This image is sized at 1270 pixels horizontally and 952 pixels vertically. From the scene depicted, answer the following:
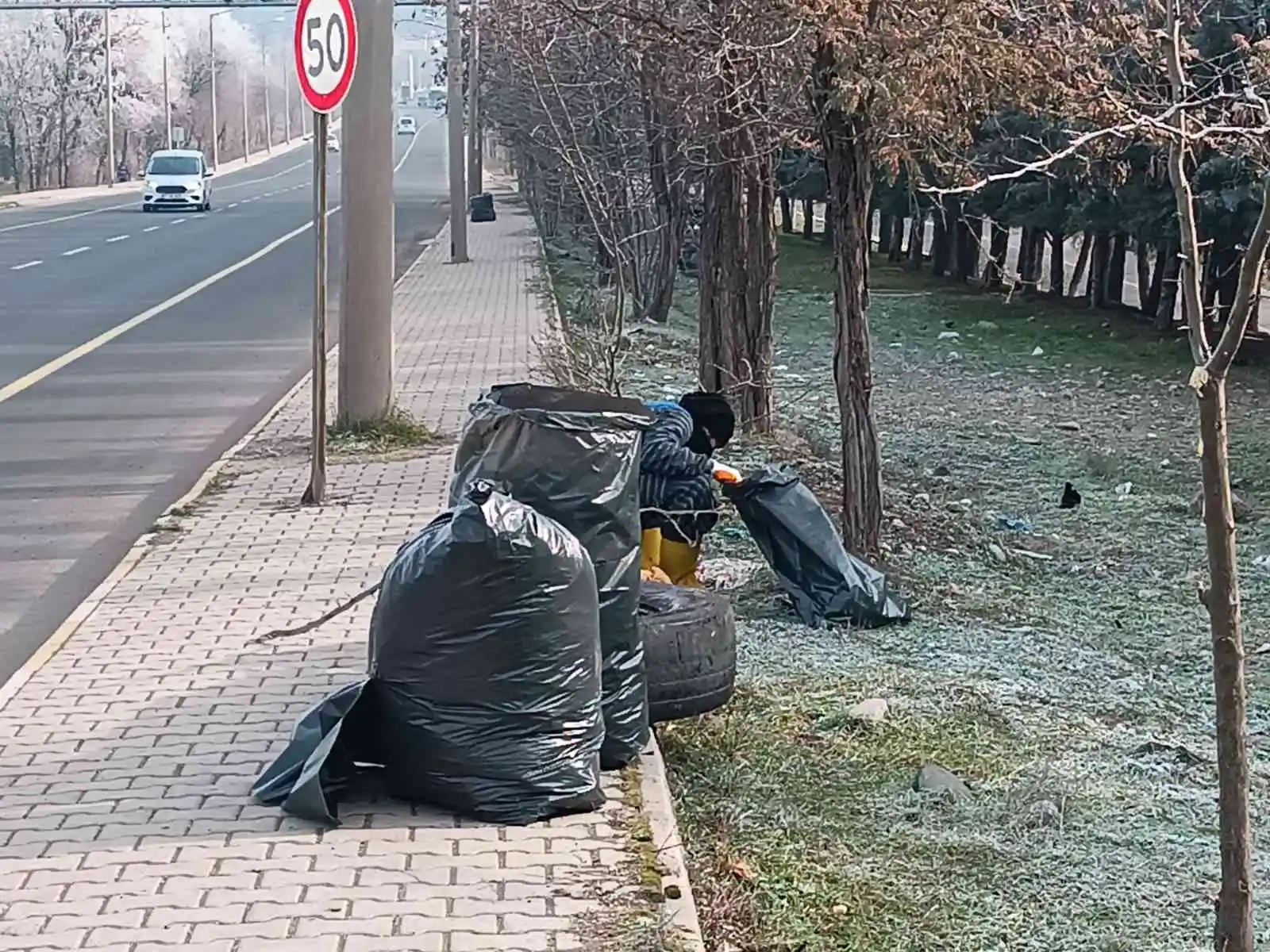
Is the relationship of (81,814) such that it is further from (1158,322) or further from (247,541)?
(1158,322)

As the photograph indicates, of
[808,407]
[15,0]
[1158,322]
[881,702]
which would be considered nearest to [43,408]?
[808,407]

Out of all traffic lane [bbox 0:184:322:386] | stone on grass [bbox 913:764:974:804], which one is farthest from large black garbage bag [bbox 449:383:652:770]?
traffic lane [bbox 0:184:322:386]

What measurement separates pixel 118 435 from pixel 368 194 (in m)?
2.67

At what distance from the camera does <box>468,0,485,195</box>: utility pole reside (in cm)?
2118

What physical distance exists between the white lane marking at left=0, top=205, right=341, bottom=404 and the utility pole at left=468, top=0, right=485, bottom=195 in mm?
2819

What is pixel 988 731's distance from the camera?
6.55 m

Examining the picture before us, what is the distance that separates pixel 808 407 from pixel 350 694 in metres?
10.9

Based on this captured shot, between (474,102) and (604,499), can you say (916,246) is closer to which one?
(474,102)

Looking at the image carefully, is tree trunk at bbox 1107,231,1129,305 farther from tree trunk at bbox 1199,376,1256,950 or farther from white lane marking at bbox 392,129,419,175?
white lane marking at bbox 392,129,419,175

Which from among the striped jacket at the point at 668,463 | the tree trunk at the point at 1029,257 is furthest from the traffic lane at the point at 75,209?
the striped jacket at the point at 668,463

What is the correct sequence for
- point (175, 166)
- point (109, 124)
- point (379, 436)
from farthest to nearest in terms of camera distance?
point (109, 124) < point (175, 166) < point (379, 436)

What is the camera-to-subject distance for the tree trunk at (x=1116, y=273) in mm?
26266

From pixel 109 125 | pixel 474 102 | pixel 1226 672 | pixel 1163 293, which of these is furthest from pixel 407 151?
pixel 1226 672

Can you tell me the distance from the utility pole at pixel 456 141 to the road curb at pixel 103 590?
17.2 metres
